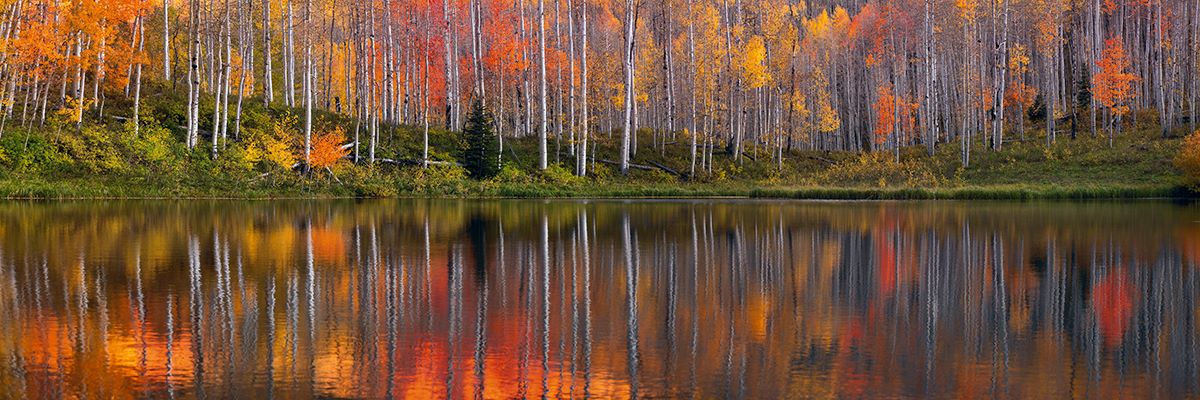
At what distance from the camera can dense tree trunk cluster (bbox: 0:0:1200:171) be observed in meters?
46.3

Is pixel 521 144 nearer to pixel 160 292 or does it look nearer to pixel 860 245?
pixel 860 245

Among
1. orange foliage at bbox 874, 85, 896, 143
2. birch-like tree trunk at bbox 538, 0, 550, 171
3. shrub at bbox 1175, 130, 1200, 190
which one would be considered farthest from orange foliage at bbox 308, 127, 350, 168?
orange foliage at bbox 874, 85, 896, 143

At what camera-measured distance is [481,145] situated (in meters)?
48.1

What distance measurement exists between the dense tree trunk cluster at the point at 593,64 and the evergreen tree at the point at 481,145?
7.45 ft

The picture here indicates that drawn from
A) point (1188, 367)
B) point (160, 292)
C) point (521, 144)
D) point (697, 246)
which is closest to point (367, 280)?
point (160, 292)

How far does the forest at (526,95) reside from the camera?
143ft

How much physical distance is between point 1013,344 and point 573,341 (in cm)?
420

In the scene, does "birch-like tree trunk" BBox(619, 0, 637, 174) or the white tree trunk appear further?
"birch-like tree trunk" BBox(619, 0, 637, 174)

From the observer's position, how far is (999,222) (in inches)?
1104

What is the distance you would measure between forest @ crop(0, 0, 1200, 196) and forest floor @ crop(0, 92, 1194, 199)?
0.16 metres

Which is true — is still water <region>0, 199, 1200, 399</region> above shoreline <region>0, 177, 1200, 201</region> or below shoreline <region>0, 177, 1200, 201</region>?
below

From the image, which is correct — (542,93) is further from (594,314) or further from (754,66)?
(594,314)

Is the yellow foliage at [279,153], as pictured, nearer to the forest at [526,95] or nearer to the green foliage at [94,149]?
the forest at [526,95]

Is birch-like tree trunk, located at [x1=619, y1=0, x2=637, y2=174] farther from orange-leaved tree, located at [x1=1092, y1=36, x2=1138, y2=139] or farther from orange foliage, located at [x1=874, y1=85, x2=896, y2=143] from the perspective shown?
orange foliage, located at [x1=874, y1=85, x2=896, y2=143]
